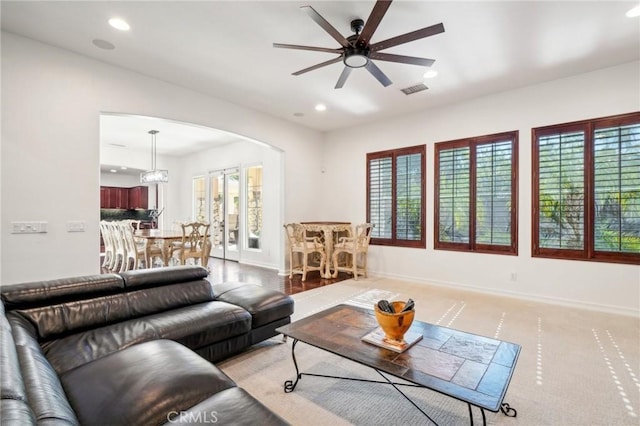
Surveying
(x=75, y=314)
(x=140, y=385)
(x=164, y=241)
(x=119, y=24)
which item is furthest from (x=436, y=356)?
(x=164, y=241)

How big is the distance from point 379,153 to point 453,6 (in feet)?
11.2

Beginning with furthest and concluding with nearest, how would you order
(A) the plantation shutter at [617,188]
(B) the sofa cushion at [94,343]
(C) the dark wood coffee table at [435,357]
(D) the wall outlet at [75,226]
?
1. (A) the plantation shutter at [617,188]
2. (D) the wall outlet at [75,226]
3. (B) the sofa cushion at [94,343]
4. (C) the dark wood coffee table at [435,357]

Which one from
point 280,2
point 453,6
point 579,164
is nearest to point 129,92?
point 280,2

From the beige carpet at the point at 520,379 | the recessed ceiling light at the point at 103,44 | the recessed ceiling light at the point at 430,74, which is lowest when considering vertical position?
the beige carpet at the point at 520,379

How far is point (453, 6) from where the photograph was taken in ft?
9.02

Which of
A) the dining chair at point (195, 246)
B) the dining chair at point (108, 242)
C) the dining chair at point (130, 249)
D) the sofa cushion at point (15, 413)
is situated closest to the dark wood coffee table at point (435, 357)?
the sofa cushion at point (15, 413)

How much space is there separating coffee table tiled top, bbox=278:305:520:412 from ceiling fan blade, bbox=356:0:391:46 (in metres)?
2.30

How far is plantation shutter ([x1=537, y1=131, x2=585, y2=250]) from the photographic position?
4133 mm

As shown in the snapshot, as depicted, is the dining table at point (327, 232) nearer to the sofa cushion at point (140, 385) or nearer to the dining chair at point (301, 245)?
the dining chair at point (301, 245)

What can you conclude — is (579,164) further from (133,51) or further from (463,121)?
(133,51)

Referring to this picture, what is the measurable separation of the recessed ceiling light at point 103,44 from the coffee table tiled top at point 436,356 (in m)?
3.54

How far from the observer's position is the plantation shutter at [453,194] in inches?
200

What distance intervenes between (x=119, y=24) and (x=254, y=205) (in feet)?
16.4

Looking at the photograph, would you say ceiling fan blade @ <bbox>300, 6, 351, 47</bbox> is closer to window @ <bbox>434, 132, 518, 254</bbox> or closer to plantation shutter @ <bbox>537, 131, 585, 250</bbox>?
window @ <bbox>434, 132, 518, 254</bbox>
